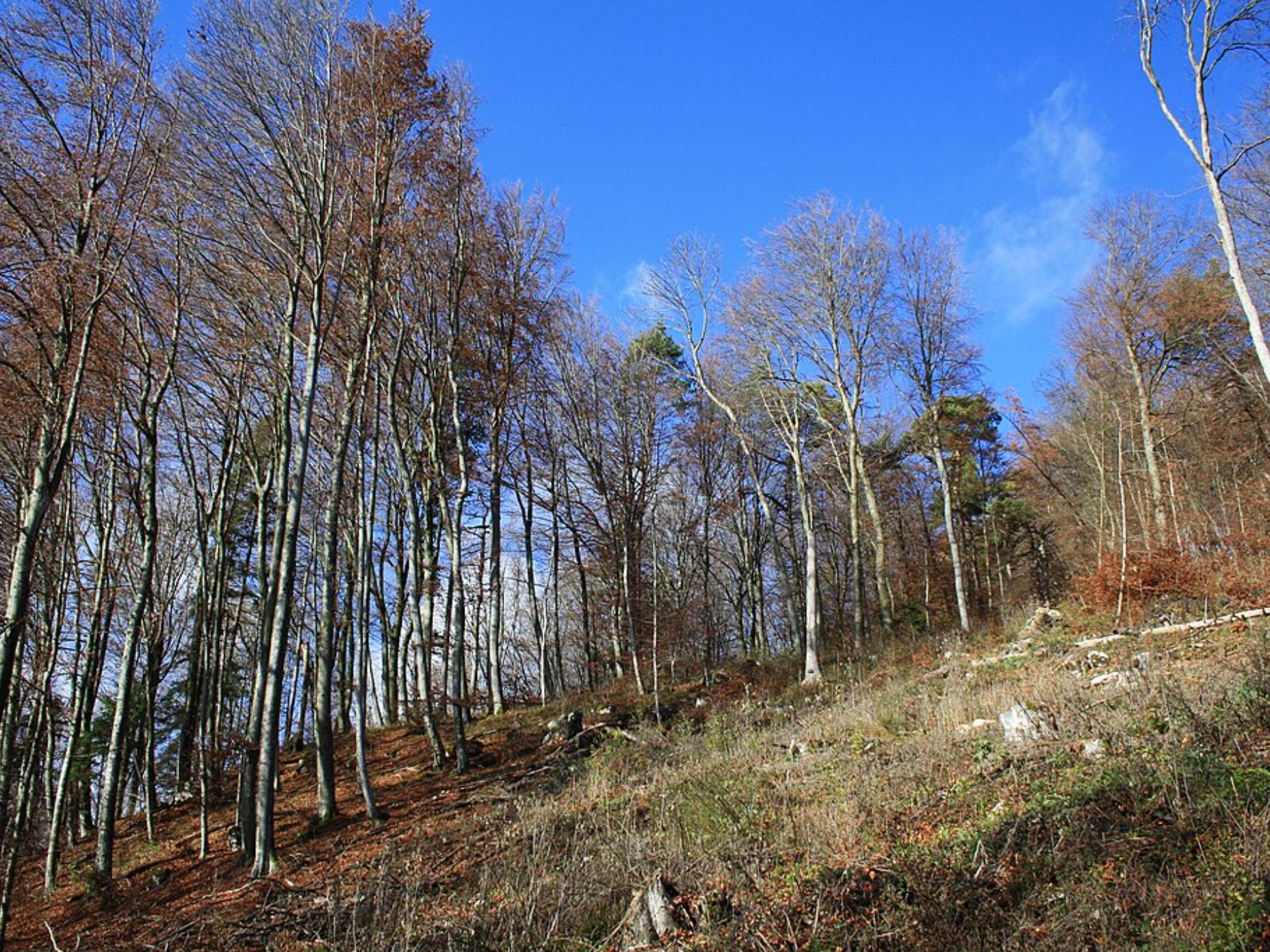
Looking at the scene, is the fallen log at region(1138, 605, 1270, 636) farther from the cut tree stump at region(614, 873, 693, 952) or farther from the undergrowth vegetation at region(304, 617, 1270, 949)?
the cut tree stump at region(614, 873, 693, 952)

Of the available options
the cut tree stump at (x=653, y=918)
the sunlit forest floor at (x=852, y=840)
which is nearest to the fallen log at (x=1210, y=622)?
the sunlit forest floor at (x=852, y=840)

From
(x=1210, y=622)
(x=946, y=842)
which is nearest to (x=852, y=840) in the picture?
Result: (x=946, y=842)

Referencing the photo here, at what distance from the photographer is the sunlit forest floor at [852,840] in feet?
12.9

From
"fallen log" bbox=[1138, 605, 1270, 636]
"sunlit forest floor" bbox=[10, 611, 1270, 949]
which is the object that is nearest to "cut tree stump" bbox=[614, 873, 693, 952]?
"sunlit forest floor" bbox=[10, 611, 1270, 949]

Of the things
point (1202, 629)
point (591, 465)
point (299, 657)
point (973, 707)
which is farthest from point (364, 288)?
point (1202, 629)

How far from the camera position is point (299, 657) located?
18609 mm

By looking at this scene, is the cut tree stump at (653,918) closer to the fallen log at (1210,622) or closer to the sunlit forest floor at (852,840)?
the sunlit forest floor at (852,840)

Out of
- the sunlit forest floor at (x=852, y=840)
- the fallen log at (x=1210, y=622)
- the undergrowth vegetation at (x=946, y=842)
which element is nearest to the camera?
the undergrowth vegetation at (x=946, y=842)

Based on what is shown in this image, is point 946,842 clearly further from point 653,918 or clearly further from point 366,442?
point 366,442

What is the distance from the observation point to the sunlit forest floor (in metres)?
3.94

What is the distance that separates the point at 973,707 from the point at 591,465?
13130 millimetres

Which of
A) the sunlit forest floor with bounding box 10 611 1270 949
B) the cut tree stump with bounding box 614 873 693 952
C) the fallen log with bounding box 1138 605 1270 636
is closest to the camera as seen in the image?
the sunlit forest floor with bounding box 10 611 1270 949

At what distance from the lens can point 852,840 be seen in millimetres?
5242

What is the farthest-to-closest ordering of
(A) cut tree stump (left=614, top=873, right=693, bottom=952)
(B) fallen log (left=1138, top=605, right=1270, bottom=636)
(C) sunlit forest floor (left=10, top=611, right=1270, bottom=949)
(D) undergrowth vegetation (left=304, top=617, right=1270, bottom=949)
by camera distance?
(B) fallen log (left=1138, top=605, right=1270, bottom=636), (A) cut tree stump (left=614, top=873, right=693, bottom=952), (C) sunlit forest floor (left=10, top=611, right=1270, bottom=949), (D) undergrowth vegetation (left=304, top=617, right=1270, bottom=949)
